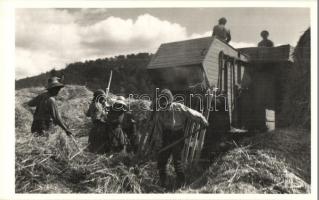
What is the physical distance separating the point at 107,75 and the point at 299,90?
4661mm

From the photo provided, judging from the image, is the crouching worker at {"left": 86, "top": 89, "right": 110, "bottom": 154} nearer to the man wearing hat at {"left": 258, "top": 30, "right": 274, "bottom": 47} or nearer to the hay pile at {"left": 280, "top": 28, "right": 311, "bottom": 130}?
the man wearing hat at {"left": 258, "top": 30, "right": 274, "bottom": 47}

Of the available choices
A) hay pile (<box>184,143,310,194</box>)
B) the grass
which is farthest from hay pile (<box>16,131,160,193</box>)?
hay pile (<box>184,143,310,194</box>)

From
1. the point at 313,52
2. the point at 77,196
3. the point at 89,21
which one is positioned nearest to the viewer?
the point at 77,196

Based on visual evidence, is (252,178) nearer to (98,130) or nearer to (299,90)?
(299,90)

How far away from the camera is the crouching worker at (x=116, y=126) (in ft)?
19.7

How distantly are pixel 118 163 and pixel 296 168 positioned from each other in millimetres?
2702

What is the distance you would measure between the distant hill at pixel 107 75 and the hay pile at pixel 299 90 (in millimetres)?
2623

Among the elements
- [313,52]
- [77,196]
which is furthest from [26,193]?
[313,52]

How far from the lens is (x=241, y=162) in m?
5.71

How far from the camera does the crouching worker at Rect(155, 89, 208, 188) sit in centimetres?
554

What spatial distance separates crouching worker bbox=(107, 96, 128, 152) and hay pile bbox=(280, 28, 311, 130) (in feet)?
9.72

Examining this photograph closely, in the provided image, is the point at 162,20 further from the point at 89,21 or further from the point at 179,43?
the point at 89,21

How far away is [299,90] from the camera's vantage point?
21.3 feet

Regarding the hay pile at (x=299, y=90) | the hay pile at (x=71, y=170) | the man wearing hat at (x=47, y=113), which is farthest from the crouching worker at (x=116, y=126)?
the hay pile at (x=299, y=90)
